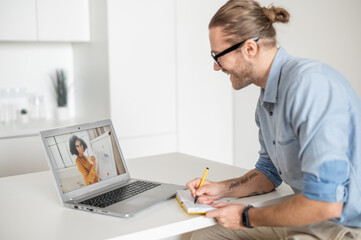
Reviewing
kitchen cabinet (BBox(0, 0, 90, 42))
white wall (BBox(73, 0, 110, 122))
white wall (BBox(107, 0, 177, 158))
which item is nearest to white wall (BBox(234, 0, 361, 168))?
white wall (BBox(107, 0, 177, 158))

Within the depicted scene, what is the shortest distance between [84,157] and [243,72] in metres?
0.66

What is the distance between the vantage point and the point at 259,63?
1578mm

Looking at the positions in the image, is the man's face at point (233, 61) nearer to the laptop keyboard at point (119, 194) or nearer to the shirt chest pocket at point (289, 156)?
the shirt chest pocket at point (289, 156)

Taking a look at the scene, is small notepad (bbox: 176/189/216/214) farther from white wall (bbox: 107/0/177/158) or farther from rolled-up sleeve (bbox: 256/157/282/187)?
white wall (bbox: 107/0/177/158)

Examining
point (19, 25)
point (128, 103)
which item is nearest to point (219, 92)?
point (128, 103)

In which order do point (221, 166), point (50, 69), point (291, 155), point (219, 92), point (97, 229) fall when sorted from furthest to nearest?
point (219, 92), point (50, 69), point (221, 166), point (291, 155), point (97, 229)

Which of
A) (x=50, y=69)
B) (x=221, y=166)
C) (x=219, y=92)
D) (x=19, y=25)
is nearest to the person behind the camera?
(x=221, y=166)

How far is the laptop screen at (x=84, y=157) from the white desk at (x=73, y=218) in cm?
11

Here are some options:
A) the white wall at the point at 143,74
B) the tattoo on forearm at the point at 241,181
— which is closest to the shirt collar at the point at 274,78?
the tattoo on forearm at the point at 241,181

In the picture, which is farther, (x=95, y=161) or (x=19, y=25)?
(x=19, y=25)

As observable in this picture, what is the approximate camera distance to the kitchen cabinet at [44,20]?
11.1 ft

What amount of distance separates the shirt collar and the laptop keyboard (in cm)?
57

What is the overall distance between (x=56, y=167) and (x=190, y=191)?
490mm

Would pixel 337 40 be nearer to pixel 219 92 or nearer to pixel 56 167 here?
pixel 219 92
